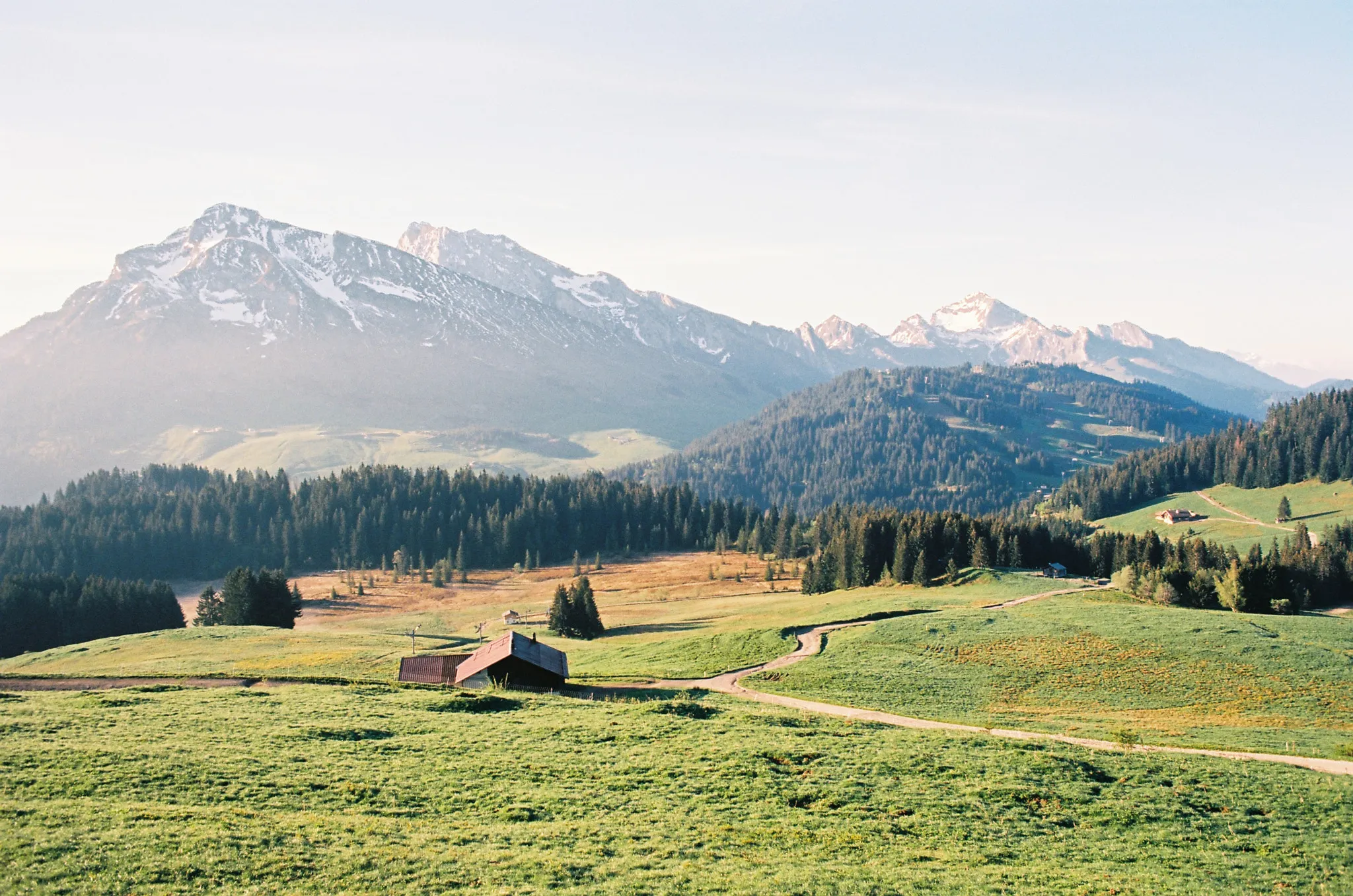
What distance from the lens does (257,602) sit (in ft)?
359

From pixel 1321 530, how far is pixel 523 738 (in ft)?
622

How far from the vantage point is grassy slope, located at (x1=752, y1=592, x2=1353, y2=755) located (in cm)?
4903

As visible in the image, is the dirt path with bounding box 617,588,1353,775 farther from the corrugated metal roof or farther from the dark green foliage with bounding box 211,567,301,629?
the dark green foliage with bounding box 211,567,301,629

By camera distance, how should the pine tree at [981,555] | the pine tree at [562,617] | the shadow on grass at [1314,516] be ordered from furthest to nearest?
the shadow on grass at [1314,516] < the pine tree at [981,555] < the pine tree at [562,617]

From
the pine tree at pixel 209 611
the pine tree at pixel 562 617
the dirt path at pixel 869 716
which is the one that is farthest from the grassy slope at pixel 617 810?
the pine tree at pixel 209 611

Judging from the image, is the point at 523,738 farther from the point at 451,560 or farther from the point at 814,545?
the point at 451,560

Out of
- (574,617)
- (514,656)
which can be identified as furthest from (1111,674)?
(574,617)

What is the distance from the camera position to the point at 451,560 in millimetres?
191000

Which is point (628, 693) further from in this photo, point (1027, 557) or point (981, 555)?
point (1027, 557)

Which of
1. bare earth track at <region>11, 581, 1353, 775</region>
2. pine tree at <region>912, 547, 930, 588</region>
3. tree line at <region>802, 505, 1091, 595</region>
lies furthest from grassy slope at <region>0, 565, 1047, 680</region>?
tree line at <region>802, 505, 1091, 595</region>

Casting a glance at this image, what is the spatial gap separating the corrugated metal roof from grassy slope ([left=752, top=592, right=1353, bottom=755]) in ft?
44.8

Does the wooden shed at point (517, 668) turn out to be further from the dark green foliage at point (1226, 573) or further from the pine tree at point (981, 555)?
the pine tree at point (981, 555)

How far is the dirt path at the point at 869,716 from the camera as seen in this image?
Answer: 128 ft

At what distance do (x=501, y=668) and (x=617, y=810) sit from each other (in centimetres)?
2849
